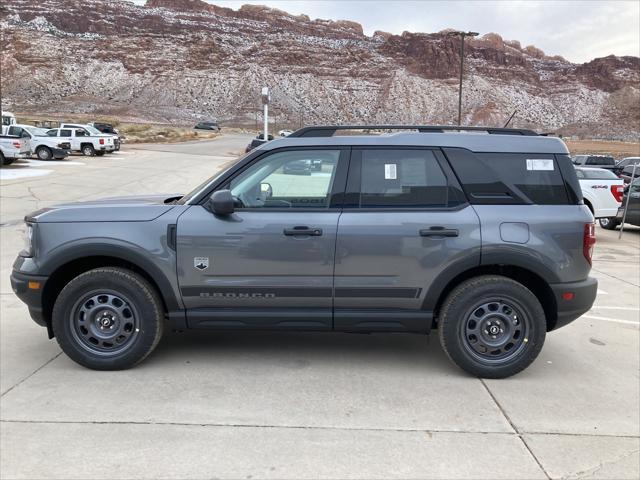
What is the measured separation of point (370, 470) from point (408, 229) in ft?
5.70

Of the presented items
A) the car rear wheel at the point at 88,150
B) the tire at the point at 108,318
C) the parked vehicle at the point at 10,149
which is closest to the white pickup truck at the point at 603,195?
the tire at the point at 108,318

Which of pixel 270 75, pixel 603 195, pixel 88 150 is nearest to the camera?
pixel 603 195

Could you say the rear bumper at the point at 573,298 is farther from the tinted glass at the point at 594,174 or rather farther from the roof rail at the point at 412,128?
the tinted glass at the point at 594,174

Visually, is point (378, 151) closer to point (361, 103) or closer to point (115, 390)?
point (115, 390)

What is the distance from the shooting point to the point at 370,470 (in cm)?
293

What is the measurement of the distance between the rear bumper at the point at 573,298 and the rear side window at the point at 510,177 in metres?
0.64

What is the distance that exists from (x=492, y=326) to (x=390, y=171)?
4.65ft

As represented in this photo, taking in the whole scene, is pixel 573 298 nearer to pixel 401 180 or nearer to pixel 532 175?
pixel 532 175

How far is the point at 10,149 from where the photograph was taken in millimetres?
21453

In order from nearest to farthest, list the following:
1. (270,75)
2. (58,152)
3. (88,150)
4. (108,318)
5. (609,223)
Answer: (108,318), (609,223), (58,152), (88,150), (270,75)

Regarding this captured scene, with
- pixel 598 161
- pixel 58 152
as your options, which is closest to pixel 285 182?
pixel 598 161

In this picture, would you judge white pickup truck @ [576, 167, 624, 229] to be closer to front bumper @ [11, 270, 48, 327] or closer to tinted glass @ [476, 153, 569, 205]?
tinted glass @ [476, 153, 569, 205]

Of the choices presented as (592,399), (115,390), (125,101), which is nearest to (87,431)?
(115,390)

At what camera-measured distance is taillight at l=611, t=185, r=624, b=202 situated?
41.7ft
